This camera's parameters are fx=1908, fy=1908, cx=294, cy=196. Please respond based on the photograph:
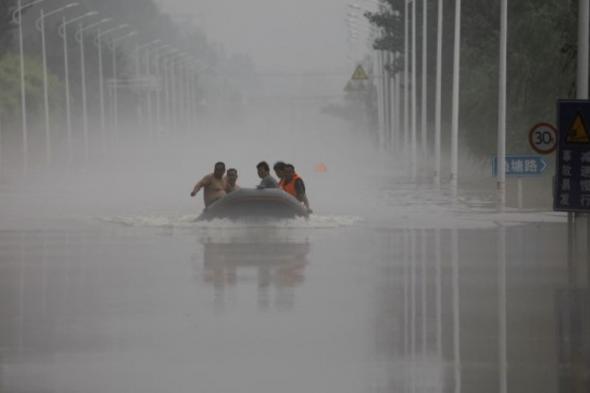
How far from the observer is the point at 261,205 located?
3497cm

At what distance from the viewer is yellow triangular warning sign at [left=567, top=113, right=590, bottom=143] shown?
23391 mm

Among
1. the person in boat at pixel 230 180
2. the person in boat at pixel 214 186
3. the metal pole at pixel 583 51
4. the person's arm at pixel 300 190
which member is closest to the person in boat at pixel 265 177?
the person's arm at pixel 300 190

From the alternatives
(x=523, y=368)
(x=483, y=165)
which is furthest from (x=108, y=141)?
(x=523, y=368)

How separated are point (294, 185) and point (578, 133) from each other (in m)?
13.8

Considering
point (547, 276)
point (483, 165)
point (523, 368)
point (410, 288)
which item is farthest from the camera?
point (483, 165)

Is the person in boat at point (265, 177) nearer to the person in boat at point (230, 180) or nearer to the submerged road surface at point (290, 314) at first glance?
the person in boat at point (230, 180)

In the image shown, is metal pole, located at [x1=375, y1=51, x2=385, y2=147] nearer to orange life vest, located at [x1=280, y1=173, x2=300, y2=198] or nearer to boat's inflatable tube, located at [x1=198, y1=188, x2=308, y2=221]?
orange life vest, located at [x1=280, y1=173, x2=300, y2=198]

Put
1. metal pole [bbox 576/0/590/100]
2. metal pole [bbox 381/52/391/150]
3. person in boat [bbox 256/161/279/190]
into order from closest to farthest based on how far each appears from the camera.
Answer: metal pole [bbox 576/0/590/100], person in boat [bbox 256/161/279/190], metal pole [bbox 381/52/391/150]

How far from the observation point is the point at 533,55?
192ft

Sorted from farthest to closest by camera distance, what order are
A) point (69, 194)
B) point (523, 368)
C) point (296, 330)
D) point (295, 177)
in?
point (69, 194) < point (295, 177) < point (296, 330) < point (523, 368)

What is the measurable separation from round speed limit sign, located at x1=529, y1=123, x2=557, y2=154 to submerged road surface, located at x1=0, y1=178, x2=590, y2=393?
1.51 m

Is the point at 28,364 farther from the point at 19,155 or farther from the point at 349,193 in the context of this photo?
the point at 19,155

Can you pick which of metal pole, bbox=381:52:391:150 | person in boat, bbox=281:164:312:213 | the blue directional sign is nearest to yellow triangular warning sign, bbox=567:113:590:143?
person in boat, bbox=281:164:312:213

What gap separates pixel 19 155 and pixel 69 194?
55.4 meters
